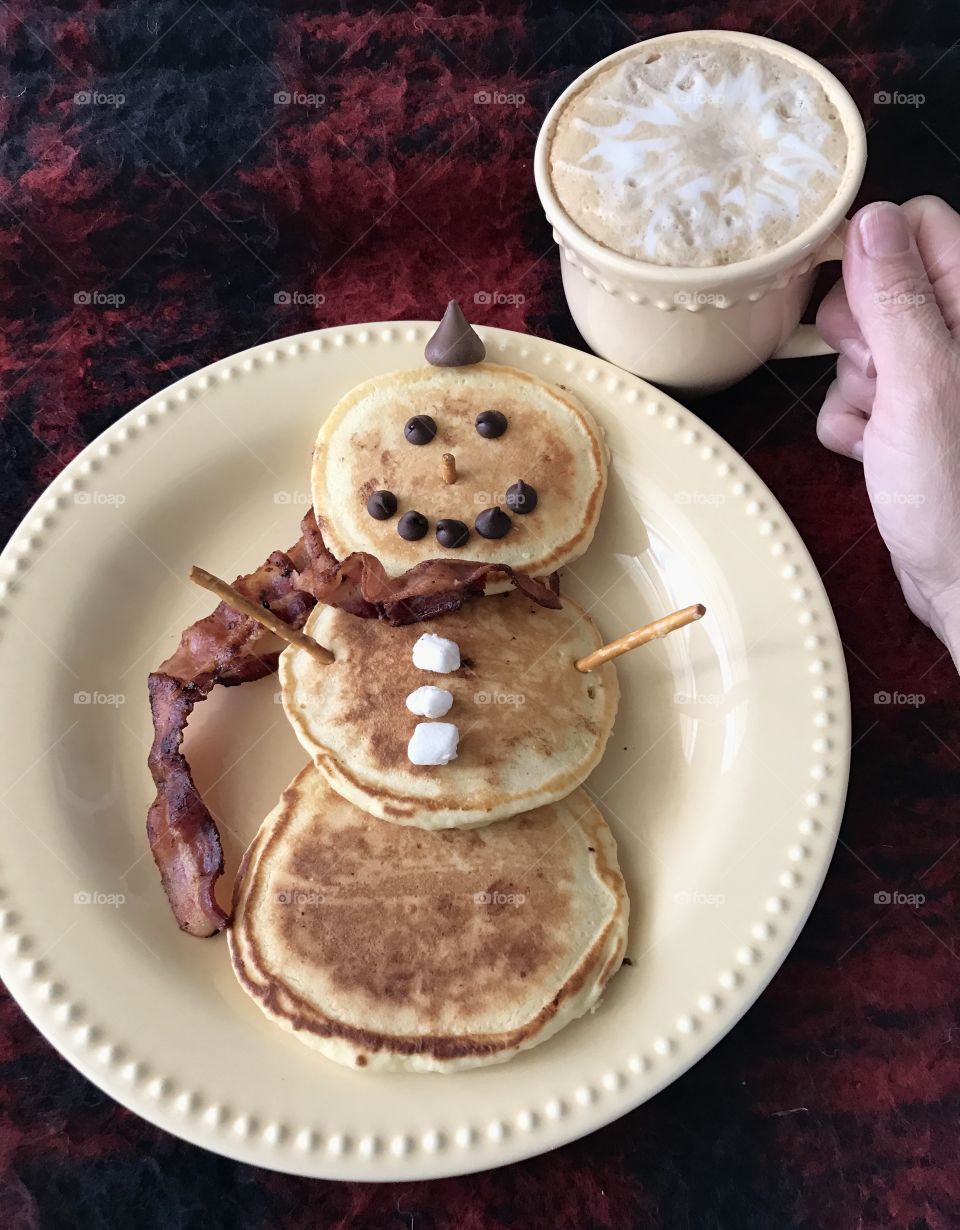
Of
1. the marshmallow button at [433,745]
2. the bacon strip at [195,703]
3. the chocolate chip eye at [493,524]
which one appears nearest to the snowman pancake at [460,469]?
the chocolate chip eye at [493,524]

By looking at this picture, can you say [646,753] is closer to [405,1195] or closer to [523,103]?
[405,1195]

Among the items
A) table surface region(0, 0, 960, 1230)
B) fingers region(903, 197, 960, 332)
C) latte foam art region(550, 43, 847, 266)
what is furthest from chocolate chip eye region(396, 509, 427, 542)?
fingers region(903, 197, 960, 332)

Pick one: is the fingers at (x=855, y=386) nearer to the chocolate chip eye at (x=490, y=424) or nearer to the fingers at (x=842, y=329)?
the fingers at (x=842, y=329)

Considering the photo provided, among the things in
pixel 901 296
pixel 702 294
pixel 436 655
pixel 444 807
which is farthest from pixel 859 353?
pixel 444 807

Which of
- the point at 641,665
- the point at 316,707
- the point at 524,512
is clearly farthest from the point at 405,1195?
the point at 524,512

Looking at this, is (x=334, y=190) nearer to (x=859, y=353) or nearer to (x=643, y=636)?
(x=859, y=353)

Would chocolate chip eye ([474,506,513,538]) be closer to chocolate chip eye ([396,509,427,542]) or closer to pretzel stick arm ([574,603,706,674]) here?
chocolate chip eye ([396,509,427,542])
